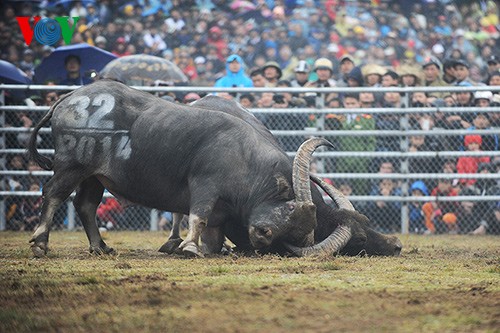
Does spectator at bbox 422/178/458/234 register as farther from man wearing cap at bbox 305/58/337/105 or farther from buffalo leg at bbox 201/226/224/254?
buffalo leg at bbox 201/226/224/254

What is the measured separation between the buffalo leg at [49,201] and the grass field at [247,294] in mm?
140

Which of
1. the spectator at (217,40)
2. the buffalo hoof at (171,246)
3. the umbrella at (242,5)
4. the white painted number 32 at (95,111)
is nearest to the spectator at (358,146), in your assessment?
the buffalo hoof at (171,246)

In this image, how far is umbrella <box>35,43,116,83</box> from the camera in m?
16.1

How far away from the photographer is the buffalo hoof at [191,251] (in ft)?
31.2

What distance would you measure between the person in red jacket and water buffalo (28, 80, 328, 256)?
513 cm

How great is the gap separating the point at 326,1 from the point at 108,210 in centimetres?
1016

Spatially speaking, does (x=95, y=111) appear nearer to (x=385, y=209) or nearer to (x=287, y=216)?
(x=287, y=216)

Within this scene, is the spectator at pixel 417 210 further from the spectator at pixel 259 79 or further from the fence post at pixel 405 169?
the spectator at pixel 259 79

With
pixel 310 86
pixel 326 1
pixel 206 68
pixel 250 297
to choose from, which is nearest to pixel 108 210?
pixel 310 86

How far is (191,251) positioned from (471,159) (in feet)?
21.0

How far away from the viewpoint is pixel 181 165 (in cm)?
979

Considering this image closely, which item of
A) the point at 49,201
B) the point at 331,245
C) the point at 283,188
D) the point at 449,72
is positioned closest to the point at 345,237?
the point at 331,245

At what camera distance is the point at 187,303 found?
630 centimetres

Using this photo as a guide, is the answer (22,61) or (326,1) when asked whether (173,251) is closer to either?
(22,61)
